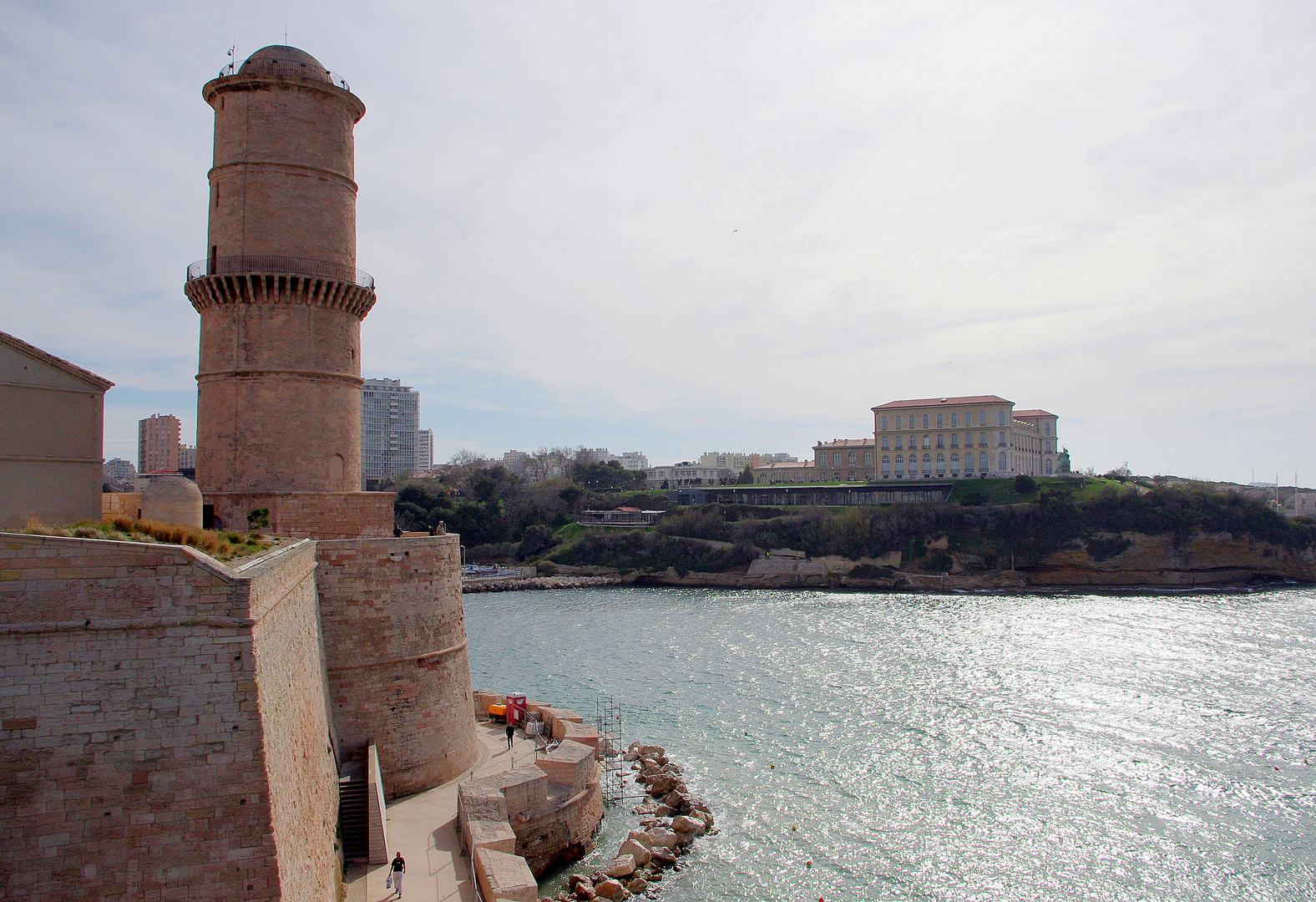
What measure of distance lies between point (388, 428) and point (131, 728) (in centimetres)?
14898

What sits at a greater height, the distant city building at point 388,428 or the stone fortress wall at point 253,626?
the distant city building at point 388,428

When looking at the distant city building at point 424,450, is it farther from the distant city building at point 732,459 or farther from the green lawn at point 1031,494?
the green lawn at point 1031,494

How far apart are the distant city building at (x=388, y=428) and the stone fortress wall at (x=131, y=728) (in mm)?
141823

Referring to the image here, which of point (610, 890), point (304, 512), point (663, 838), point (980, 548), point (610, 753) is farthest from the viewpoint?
point (980, 548)

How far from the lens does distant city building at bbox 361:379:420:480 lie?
14500 cm

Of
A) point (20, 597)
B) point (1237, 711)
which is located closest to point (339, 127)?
point (20, 597)

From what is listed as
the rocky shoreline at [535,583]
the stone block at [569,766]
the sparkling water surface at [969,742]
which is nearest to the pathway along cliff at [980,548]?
the rocky shoreline at [535,583]

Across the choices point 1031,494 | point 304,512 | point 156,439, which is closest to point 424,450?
point 156,439

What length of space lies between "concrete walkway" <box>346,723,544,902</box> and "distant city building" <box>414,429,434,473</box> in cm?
14484

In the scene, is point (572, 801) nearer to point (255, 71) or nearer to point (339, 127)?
point (339, 127)

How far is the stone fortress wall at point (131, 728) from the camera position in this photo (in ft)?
21.6

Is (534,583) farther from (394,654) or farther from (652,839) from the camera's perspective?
(394,654)

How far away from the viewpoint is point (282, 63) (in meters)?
15.4

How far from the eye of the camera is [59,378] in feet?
33.1
